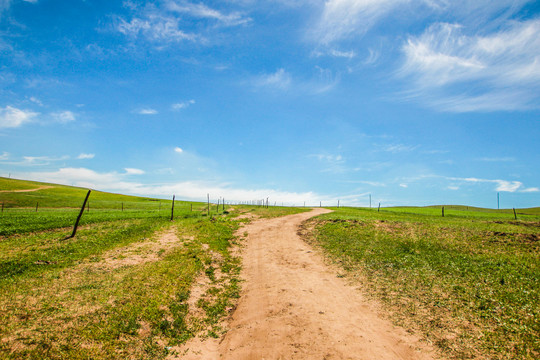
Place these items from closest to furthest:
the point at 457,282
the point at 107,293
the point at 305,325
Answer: the point at 305,325, the point at 107,293, the point at 457,282

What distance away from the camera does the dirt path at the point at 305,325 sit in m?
9.61

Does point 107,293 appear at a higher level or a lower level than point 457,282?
lower

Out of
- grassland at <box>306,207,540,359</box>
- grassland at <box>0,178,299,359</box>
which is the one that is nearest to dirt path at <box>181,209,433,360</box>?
grassland at <box>0,178,299,359</box>

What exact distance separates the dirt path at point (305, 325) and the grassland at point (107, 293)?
4.40ft

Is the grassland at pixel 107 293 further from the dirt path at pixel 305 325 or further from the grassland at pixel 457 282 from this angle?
the grassland at pixel 457 282

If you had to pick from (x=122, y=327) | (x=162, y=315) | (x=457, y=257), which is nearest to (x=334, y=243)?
(x=457, y=257)

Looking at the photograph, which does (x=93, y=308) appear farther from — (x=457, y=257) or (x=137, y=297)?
(x=457, y=257)

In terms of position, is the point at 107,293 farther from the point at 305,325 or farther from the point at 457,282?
the point at 457,282

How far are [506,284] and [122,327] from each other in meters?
21.7

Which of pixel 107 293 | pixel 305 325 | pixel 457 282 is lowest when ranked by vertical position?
pixel 305 325

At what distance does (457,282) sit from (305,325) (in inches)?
457

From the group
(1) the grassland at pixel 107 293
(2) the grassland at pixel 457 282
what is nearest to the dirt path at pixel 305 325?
(1) the grassland at pixel 107 293

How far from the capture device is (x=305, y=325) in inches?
444

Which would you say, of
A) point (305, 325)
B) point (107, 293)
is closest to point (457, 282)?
point (305, 325)
